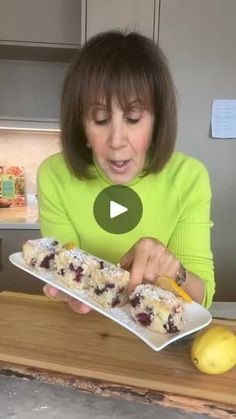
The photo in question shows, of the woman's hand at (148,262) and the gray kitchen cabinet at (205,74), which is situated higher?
the gray kitchen cabinet at (205,74)

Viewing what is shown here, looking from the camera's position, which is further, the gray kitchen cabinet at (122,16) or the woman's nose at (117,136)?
the gray kitchen cabinet at (122,16)

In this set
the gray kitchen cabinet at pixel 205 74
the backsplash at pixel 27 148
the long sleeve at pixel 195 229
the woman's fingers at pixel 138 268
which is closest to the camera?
the woman's fingers at pixel 138 268


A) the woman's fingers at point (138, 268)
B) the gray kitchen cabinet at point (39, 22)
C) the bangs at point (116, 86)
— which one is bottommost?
the woman's fingers at point (138, 268)

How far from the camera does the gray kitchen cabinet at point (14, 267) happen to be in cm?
224

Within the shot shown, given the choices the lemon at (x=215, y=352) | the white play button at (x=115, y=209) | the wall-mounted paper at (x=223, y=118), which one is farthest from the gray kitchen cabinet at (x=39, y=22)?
the lemon at (x=215, y=352)

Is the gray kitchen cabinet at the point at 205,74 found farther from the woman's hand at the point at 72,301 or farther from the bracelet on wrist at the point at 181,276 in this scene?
the woman's hand at the point at 72,301

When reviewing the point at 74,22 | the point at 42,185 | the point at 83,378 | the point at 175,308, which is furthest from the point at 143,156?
the point at 74,22

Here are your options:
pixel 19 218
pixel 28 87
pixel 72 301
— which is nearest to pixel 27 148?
pixel 28 87

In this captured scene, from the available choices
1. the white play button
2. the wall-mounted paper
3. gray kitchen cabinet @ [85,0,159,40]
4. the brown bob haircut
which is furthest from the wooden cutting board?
gray kitchen cabinet @ [85,0,159,40]

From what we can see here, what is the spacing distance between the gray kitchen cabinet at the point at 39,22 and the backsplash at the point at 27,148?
1.60 ft

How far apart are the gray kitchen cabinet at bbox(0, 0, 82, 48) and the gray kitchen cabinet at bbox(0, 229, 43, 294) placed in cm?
90

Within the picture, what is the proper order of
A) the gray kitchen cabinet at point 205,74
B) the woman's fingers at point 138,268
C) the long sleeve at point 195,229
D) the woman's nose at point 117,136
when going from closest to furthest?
the woman's fingers at point 138,268 < the woman's nose at point 117,136 < the long sleeve at point 195,229 < the gray kitchen cabinet at point 205,74

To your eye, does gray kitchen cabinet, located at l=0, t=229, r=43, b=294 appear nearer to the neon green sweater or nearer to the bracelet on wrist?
the neon green sweater

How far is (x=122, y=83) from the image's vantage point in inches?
38.7
